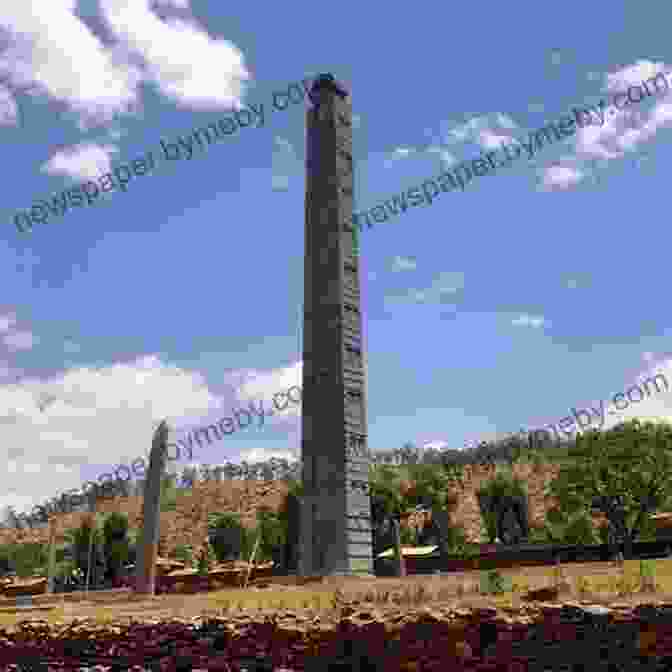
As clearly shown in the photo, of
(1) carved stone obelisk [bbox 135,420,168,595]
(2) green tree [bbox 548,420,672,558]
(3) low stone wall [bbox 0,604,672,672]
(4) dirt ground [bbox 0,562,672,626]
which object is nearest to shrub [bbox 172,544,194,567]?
(2) green tree [bbox 548,420,672,558]

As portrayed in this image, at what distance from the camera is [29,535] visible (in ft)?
380

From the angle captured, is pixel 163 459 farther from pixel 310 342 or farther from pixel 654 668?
pixel 654 668

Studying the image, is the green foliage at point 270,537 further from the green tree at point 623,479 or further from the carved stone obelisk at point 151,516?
the carved stone obelisk at point 151,516

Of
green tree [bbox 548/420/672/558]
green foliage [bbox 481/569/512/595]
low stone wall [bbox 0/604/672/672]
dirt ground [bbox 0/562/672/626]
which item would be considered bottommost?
low stone wall [bbox 0/604/672/672]

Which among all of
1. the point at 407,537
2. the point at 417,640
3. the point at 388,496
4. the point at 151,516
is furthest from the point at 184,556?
the point at 417,640

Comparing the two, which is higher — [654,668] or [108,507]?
[108,507]

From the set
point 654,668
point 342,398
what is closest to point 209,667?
point 654,668

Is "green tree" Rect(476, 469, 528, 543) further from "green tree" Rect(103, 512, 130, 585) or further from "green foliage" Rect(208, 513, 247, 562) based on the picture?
"green tree" Rect(103, 512, 130, 585)

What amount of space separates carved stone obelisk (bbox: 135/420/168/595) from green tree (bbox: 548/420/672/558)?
86.9 ft

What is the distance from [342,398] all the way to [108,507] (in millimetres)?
99904

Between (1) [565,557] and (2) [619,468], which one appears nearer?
(1) [565,557]

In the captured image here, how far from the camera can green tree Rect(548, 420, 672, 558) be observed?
38.2 meters

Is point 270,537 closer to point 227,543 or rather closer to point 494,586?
point 227,543

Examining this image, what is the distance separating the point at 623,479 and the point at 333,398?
999 inches
